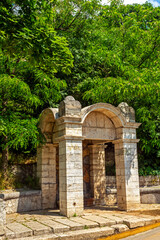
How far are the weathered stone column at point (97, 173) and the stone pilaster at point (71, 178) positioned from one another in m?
2.99

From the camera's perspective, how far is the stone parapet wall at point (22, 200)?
8945 mm

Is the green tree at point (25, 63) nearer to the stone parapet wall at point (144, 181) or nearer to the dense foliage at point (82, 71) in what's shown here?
the dense foliage at point (82, 71)

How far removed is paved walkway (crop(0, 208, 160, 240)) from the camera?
20.7 ft

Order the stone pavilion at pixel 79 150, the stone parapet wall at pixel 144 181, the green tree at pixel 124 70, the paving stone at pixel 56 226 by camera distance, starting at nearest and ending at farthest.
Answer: the paving stone at pixel 56 226 → the stone pavilion at pixel 79 150 → the green tree at pixel 124 70 → the stone parapet wall at pixel 144 181

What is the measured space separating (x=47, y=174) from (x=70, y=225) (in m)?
3.47

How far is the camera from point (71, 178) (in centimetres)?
831

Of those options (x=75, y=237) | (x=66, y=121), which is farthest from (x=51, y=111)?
(x=75, y=237)

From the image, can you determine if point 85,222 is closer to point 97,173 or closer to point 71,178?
point 71,178

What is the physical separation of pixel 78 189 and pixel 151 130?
490 cm

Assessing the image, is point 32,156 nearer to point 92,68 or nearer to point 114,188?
point 114,188

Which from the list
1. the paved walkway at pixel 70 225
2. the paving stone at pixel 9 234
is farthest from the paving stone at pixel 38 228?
the paving stone at pixel 9 234

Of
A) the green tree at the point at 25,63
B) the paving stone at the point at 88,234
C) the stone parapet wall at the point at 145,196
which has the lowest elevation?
the paving stone at the point at 88,234

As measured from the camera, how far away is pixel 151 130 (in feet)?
38.1

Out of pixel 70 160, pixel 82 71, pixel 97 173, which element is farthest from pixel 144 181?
pixel 82 71
